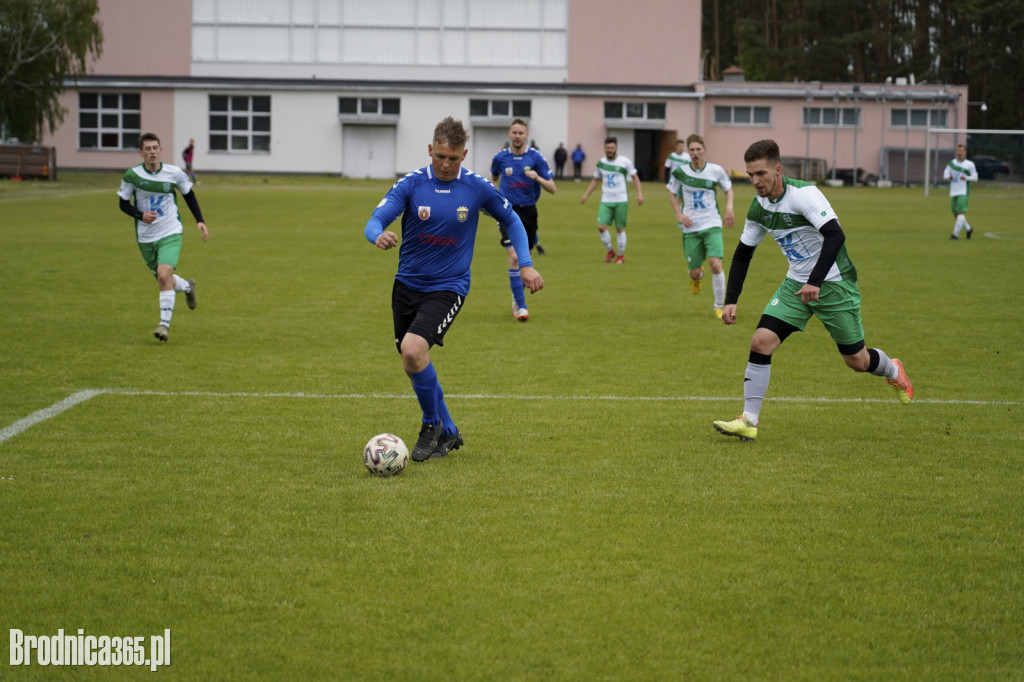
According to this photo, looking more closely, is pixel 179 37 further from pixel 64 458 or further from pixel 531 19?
pixel 64 458

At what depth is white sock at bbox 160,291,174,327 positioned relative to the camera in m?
12.1

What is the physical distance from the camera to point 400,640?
14.7 ft

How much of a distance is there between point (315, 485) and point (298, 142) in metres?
58.0

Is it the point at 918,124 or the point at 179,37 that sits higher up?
the point at 179,37

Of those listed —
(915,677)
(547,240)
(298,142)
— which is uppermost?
(298,142)

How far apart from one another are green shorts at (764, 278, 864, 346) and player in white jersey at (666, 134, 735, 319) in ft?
21.7

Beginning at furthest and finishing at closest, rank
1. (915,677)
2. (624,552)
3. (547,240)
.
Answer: (547,240) → (624,552) → (915,677)

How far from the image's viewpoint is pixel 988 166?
58.9 m

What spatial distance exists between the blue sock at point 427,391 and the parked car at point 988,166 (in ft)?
186

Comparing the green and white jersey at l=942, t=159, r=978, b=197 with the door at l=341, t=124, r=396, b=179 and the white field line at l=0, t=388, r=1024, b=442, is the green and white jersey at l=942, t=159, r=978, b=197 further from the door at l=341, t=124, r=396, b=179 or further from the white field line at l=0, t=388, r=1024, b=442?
the door at l=341, t=124, r=396, b=179

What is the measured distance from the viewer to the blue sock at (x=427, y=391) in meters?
7.28

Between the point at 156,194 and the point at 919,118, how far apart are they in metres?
59.1

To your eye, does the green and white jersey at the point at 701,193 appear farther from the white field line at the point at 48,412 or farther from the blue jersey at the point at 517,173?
the white field line at the point at 48,412

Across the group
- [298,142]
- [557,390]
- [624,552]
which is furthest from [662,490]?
[298,142]
